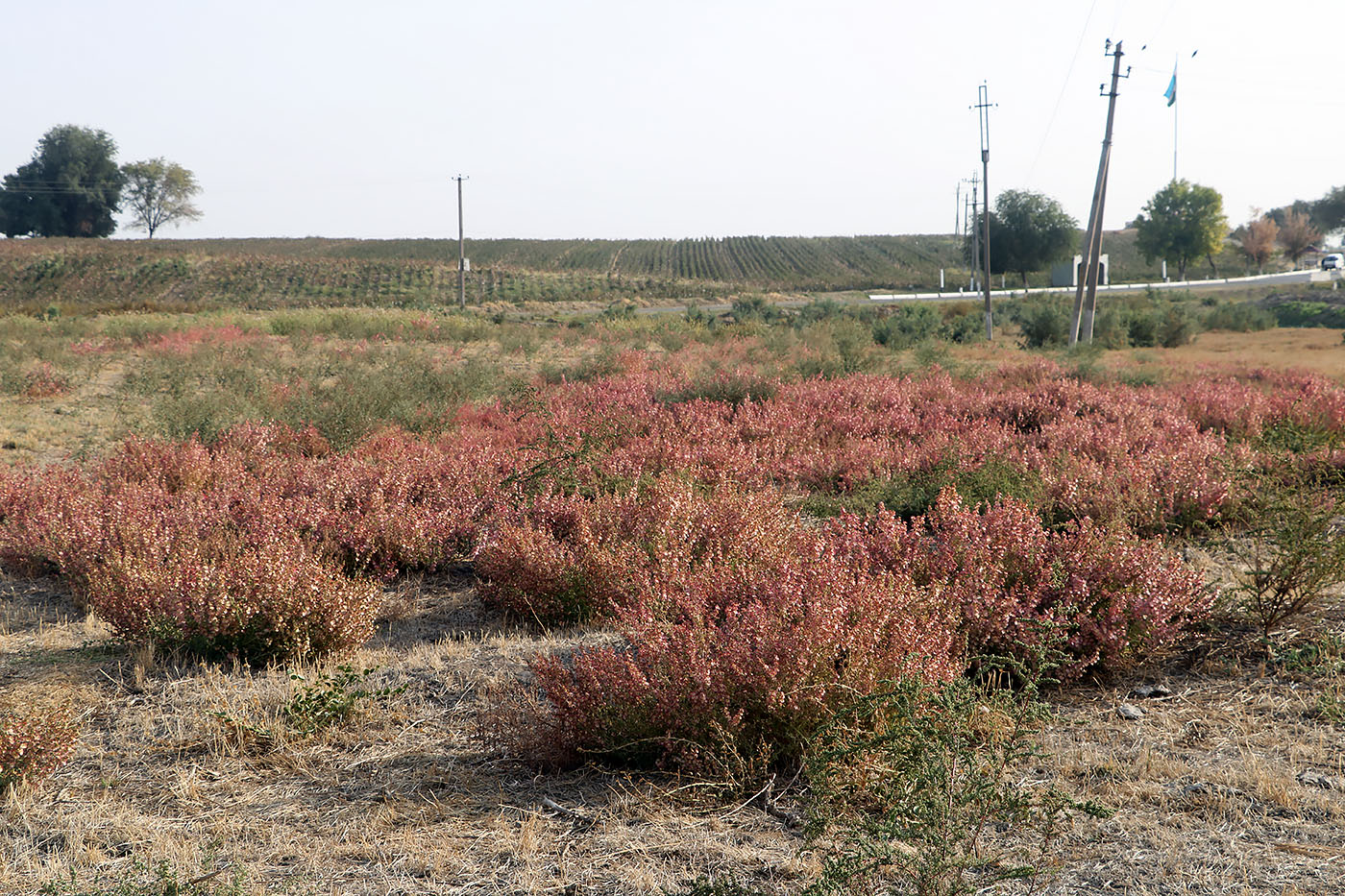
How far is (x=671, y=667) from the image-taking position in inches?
141

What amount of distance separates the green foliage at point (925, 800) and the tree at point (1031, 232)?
6742 cm

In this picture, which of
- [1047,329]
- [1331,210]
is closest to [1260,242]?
[1331,210]

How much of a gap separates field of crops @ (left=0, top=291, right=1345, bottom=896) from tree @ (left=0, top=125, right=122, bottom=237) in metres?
89.6

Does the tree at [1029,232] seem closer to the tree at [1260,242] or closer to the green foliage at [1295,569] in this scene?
the tree at [1260,242]

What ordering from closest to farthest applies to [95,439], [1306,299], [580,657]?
[580,657]
[95,439]
[1306,299]

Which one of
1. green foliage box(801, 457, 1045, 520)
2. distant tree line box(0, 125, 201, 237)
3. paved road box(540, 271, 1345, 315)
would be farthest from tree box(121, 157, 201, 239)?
green foliage box(801, 457, 1045, 520)

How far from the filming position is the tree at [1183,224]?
71.4 meters

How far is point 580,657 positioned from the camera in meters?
3.76

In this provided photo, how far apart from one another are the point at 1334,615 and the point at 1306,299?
4700 centimetres

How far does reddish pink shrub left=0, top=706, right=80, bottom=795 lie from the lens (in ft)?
11.5

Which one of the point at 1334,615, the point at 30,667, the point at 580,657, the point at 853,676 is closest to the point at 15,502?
the point at 30,667

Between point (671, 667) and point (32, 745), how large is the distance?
7.98 ft

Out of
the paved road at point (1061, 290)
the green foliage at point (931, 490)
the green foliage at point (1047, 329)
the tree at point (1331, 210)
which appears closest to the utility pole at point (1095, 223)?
the green foliage at point (1047, 329)

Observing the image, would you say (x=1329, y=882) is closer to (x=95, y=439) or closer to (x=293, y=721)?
(x=293, y=721)
